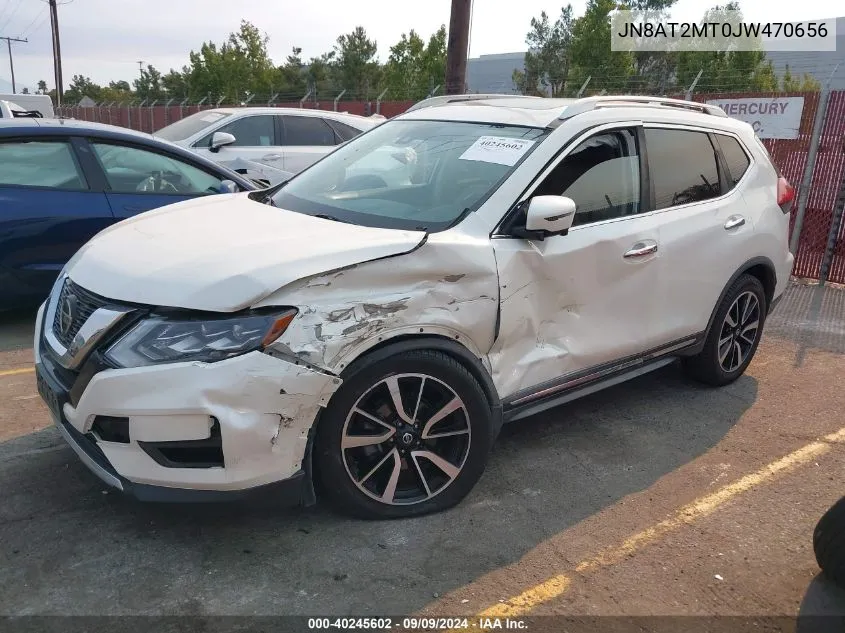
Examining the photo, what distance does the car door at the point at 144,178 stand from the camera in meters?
5.72

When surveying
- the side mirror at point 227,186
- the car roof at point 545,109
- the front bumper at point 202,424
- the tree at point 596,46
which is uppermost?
the tree at point 596,46

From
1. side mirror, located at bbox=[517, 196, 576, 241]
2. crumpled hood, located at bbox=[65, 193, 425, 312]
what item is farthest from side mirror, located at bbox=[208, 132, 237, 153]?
side mirror, located at bbox=[517, 196, 576, 241]

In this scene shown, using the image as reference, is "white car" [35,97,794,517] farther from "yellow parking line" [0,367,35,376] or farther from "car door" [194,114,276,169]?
"car door" [194,114,276,169]

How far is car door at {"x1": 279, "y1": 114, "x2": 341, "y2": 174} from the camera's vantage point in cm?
1045

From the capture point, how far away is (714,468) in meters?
3.81

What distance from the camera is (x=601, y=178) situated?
3768 millimetres

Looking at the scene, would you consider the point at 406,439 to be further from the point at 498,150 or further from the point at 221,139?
the point at 221,139

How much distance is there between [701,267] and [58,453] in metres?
3.55

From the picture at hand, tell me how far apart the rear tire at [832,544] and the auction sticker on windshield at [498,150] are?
196 cm

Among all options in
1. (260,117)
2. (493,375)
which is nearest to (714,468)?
(493,375)

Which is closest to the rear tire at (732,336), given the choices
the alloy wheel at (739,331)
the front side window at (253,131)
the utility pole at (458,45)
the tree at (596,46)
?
the alloy wheel at (739,331)

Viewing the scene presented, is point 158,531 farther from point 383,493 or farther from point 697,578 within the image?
point 697,578

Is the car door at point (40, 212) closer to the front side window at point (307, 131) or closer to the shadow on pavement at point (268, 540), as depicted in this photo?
the shadow on pavement at point (268, 540)

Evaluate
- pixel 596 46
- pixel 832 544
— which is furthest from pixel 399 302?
pixel 596 46
